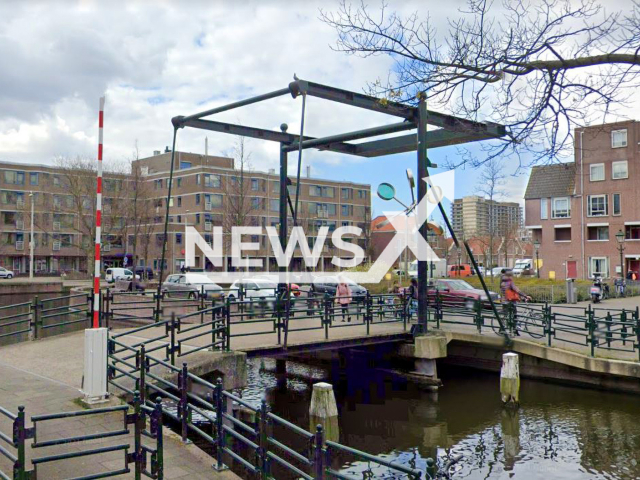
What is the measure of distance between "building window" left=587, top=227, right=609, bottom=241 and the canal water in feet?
125

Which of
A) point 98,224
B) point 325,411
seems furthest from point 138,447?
point 325,411

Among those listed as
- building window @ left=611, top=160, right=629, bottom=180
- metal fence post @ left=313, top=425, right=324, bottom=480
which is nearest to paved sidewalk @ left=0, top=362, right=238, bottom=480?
metal fence post @ left=313, top=425, right=324, bottom=480

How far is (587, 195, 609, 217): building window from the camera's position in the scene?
49.1 meters

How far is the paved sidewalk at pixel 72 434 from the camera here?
20.2 ft

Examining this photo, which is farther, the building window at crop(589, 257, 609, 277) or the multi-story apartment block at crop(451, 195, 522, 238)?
the building window at crop(589, 257, 609, 277)

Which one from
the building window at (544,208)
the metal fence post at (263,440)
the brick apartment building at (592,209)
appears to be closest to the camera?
the metal fence post at (263,440)

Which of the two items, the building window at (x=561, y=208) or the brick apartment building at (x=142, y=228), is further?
the brick apartment building at (x=142, y=228)

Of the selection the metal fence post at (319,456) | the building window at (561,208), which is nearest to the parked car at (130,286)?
the metal fence post at (319,456)

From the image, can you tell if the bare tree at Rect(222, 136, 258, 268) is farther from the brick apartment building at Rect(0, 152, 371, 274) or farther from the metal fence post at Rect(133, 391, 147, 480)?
the metal fence post at Rect(133, 391, 147, 480)

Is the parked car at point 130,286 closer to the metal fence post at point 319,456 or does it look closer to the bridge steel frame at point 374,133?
the bridge steel frame at point 374,133

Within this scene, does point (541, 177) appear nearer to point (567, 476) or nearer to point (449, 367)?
point (449, 367)

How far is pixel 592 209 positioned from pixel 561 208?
273 centimetres

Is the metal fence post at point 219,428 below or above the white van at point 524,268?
below

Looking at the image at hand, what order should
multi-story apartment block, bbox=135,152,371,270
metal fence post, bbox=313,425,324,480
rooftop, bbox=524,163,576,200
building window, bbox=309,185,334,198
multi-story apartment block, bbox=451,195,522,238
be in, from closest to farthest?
metal fence post, bbox=313,425,324,480 < multi-story apartment block, bbox=451,195,522,238 < rooftop, bbox=524,163,576,200 < multi-story apartment block, bbox=135,152,371,270 < building window, bbox=309,185,334,198
